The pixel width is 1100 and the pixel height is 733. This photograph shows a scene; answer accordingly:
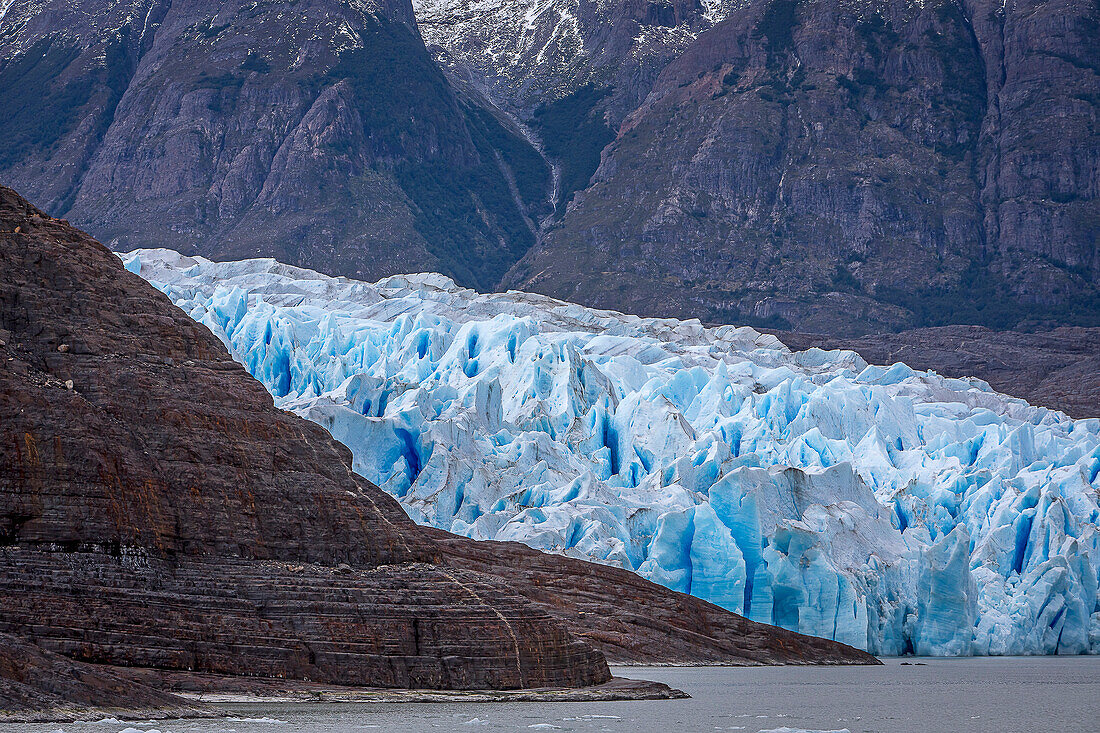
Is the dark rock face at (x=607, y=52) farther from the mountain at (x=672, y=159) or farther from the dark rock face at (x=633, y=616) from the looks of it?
the dark rock face at (x=633, y=616)

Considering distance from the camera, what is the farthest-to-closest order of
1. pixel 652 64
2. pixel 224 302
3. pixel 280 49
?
pixel 652 64, pixel 280 49, pixel 224 302

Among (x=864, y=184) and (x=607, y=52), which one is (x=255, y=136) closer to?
(x=864, y=184)

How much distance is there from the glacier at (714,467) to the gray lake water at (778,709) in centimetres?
387

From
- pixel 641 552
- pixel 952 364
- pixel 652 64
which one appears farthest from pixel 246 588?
pixel 652 64

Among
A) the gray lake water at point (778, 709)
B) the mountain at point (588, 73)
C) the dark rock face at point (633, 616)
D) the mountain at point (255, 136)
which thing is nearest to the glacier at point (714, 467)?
the dark rock face at point (633, 616)

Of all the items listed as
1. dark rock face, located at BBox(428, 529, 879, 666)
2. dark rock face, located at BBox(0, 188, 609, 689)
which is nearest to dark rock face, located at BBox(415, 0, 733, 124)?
dark rock face, located at BBox(428, 529, 879, 666)

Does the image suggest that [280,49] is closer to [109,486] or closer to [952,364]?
[952,364]

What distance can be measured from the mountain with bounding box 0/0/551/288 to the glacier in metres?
59.0

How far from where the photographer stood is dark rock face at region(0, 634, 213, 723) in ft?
69.7

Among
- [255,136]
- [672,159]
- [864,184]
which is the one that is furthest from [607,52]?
[255,136]

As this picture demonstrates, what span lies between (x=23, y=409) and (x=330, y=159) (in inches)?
4642

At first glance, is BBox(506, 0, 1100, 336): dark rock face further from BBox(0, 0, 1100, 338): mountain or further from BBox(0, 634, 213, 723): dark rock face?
BBox(0, 634, 213, 723): dark rock face

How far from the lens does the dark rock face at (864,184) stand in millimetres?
136750

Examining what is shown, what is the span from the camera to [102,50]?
162 m
